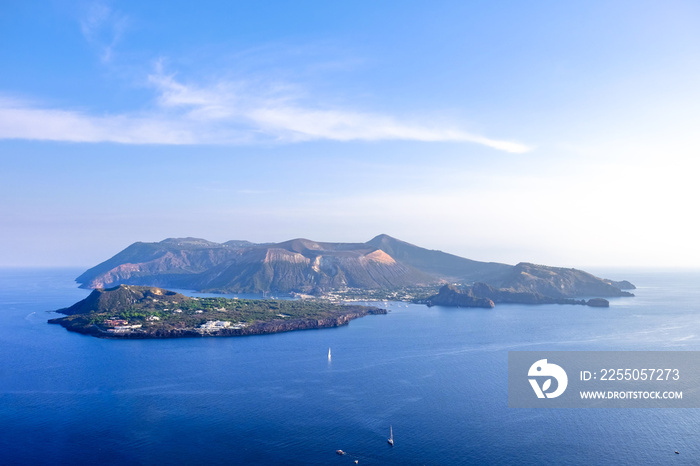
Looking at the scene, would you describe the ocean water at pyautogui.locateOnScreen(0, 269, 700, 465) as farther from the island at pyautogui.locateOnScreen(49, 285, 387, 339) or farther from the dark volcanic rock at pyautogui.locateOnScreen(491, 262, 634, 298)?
the dark volcanic rock at pyautogui.locateOnScreen(491, 262, 634, 298)

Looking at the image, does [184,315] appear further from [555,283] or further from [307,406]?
[555,283]

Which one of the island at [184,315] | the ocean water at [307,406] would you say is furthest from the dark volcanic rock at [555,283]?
the ocean water at [307,406]

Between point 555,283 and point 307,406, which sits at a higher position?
point 555,283

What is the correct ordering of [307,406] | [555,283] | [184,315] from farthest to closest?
1. [555,283]
2. [184,315]
3. [307,406]

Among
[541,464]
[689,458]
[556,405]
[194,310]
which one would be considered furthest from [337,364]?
[194,310]

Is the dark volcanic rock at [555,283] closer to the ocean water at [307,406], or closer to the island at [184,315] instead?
the island at [184,315]

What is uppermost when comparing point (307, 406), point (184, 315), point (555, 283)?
point (555, 283)

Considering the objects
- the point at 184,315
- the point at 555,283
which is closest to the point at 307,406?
the point at 184,315
